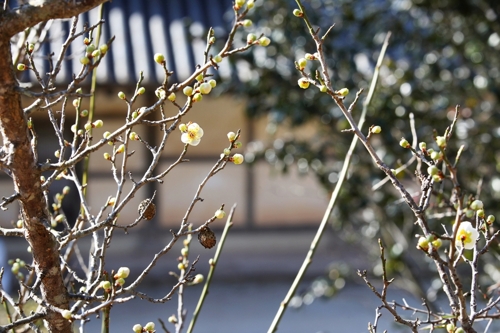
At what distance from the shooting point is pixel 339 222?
2.76 metres

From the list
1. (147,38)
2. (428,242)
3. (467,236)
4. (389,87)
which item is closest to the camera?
(428,242)

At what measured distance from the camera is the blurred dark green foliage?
2.53 m

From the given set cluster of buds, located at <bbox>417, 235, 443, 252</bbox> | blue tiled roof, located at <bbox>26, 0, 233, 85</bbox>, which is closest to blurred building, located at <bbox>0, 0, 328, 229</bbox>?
blue tiled roof, located at <bbox>26, 0, 233, 85</bbox>

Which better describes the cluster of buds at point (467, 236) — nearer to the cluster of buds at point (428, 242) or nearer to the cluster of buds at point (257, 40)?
the cluster of buds at point (428, 242)

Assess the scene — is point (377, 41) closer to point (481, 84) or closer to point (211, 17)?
point (481, 84)

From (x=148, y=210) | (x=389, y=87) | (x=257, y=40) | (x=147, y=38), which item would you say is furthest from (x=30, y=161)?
(x=147, y=38)

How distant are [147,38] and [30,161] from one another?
4702mm

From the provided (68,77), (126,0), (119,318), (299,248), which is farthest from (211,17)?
(119,318)

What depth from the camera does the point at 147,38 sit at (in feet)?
17.4

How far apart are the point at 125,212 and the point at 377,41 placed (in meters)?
3.45

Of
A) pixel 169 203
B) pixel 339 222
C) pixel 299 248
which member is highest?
pixel 339 222

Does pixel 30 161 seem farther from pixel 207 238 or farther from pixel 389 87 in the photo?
pixel 389 87

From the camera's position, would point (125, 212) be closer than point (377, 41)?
No

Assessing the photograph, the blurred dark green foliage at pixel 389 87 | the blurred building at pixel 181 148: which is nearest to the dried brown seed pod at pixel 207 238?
the blurred dark green foliage at pixel 389 87
